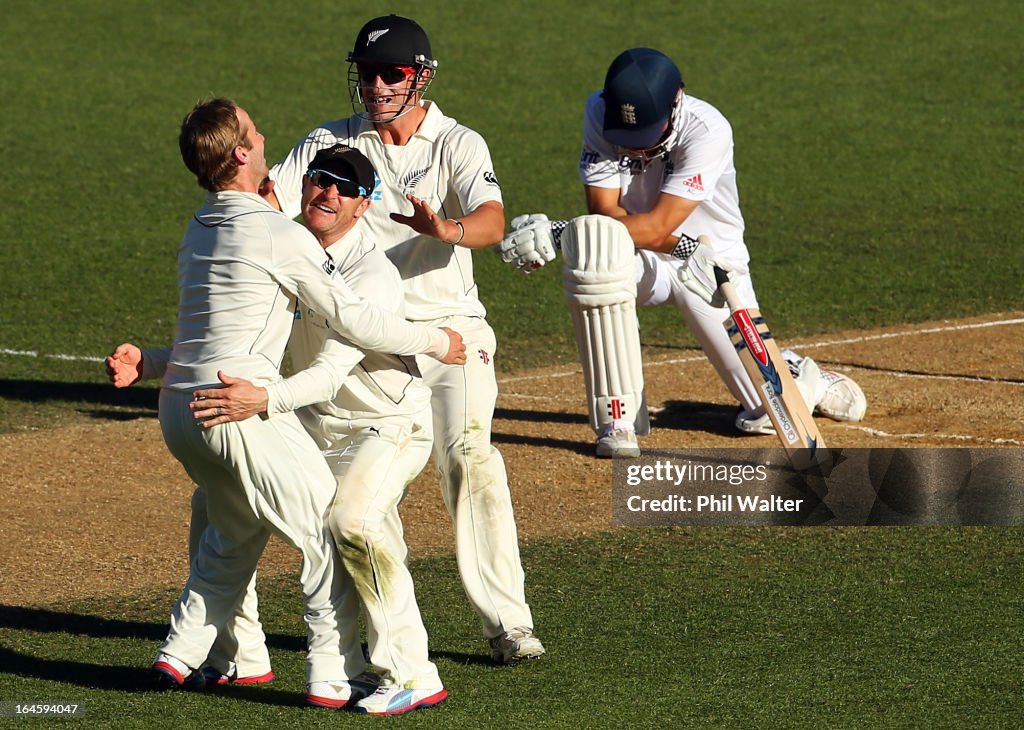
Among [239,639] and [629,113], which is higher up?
[629,113]

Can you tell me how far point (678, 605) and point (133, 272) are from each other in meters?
A: 7.46

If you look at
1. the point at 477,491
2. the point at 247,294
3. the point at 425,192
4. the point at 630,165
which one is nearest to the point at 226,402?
the point at 247,294

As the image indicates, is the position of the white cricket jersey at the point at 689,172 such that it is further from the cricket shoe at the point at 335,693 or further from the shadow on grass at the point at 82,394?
the cricket shoe at the point at 335,693

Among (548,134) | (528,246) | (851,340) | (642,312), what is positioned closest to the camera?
(528,246)

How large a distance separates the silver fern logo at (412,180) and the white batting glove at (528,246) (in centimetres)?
79

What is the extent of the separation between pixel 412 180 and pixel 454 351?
99 cm

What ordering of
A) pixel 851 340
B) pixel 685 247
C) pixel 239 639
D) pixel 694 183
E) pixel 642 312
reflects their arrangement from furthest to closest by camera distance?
pixel 642 312 < pixel 851 340 < pixel 694 183 < pixel 685 247 < pixel 239 639

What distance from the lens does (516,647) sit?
5.51 meters

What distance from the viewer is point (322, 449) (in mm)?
5402

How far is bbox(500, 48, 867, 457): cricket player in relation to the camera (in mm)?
7820

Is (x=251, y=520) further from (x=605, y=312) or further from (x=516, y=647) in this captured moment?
(x=605, y=312)

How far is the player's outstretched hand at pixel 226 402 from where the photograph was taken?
15.7 ft

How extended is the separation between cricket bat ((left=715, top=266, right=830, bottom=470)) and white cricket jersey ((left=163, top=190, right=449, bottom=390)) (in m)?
2.99

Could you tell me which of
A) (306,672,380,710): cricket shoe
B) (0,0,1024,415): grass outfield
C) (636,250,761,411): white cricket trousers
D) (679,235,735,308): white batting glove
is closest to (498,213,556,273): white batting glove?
(679,235,735,308): white batting glove
